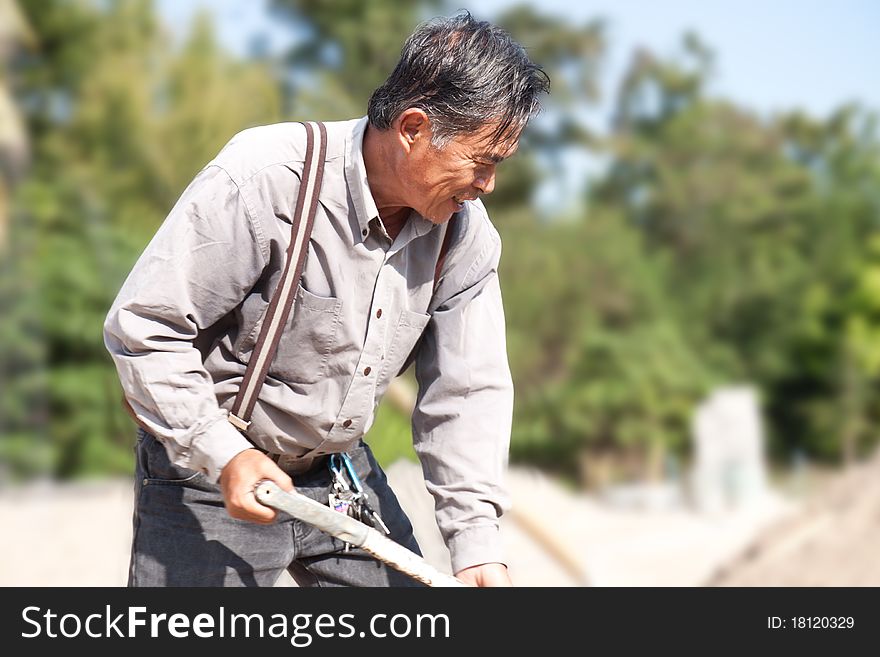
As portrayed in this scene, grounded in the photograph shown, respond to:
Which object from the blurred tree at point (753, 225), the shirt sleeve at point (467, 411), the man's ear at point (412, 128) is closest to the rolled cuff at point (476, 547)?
the shirt sleeve at point (467, 411)

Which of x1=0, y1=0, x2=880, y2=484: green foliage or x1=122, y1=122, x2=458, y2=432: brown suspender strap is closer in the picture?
x1=122, y1=122, x2=458, y2=432: brown suspender strap

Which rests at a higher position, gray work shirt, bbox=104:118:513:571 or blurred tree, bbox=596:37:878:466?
blurred tree, bbox=596:37:878:466

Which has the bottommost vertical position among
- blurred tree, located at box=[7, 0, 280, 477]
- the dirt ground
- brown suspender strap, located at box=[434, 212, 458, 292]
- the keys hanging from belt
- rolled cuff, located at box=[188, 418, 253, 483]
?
rolled cuff, located at box=[188, 418, 253, 483]

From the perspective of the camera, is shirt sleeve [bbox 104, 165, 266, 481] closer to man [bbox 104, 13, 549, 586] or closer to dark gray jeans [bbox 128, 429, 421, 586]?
man [bbox 104, 13, 549, 586]

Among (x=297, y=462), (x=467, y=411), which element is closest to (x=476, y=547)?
(x=467, y=411)

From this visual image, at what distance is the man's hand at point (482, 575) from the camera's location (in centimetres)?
175

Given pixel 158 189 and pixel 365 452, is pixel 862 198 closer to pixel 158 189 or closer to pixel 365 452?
pixel 158 189

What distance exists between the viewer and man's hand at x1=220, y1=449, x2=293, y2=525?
1493 mm

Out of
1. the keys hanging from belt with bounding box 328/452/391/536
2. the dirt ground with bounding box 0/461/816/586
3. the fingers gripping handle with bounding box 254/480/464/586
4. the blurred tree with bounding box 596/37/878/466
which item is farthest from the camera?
the blurred tree with bounding box 596/37/878/466

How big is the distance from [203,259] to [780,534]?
4.62m

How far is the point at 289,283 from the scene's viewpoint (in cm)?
162

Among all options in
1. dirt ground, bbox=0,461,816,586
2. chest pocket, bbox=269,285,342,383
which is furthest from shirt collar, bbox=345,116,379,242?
dirt ground, bbox=0,461,816,586

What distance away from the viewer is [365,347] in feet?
5.61
